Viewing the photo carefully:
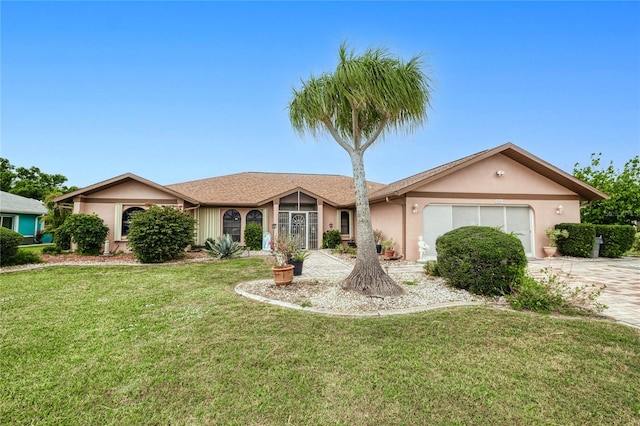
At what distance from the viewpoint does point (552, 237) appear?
12391 mm

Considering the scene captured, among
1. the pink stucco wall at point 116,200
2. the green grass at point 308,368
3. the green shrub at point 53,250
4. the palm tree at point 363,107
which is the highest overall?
the palm tree at point 363,107

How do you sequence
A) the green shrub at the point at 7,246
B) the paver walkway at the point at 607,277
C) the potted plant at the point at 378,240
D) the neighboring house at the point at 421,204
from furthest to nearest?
1. the potted plant at the point at 378,240
2. the neighboring house at the point at 421,204
3. the green shrub at the point at 7,246
4. the paver walkway at the point at 607,277

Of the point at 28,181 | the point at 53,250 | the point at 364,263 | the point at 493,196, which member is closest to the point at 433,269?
the point at 364,263

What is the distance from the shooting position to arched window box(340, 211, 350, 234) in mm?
17375

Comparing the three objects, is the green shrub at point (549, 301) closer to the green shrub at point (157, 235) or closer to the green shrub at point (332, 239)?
the green shrub at point (332, 239)

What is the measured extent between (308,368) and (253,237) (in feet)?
42.8

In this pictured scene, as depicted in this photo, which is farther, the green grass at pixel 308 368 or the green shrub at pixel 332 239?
the green shrub at pixel 332 239

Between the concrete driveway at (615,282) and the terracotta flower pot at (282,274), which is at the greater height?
the terracotta flower pot at (282,274)

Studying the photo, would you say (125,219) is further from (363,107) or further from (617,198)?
(617,198)

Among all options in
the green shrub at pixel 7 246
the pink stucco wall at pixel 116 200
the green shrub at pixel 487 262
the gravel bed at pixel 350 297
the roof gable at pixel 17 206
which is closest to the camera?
the gravel bed at pixel 350 297

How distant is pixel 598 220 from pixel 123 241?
27.7 meters

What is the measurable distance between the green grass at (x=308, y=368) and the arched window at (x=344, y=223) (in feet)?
40.8

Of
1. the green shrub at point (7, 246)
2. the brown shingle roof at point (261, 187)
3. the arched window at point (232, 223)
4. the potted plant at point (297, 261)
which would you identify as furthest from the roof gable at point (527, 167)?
the green shrub at point (7, 246)

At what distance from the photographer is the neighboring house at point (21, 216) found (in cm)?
1967
